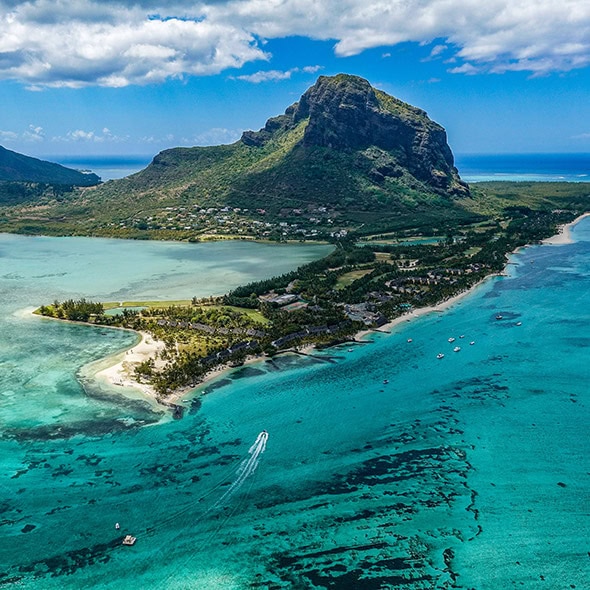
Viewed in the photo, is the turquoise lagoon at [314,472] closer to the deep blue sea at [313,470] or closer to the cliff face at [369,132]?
the deep blue sea at [313,470]

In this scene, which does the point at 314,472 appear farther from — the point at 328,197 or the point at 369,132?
the point at 369,132

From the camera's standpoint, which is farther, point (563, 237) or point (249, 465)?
point (563, 237)

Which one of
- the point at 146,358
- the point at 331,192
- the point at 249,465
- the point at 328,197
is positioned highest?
the point at 331,192

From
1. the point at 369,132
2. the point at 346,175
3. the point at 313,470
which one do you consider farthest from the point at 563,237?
the point at 313,470

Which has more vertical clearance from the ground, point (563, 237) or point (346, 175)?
point (346, 175)

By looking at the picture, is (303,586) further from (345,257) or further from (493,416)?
(345,257)

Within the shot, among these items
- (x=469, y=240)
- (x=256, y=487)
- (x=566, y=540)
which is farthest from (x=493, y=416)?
(x=469, y=240)
